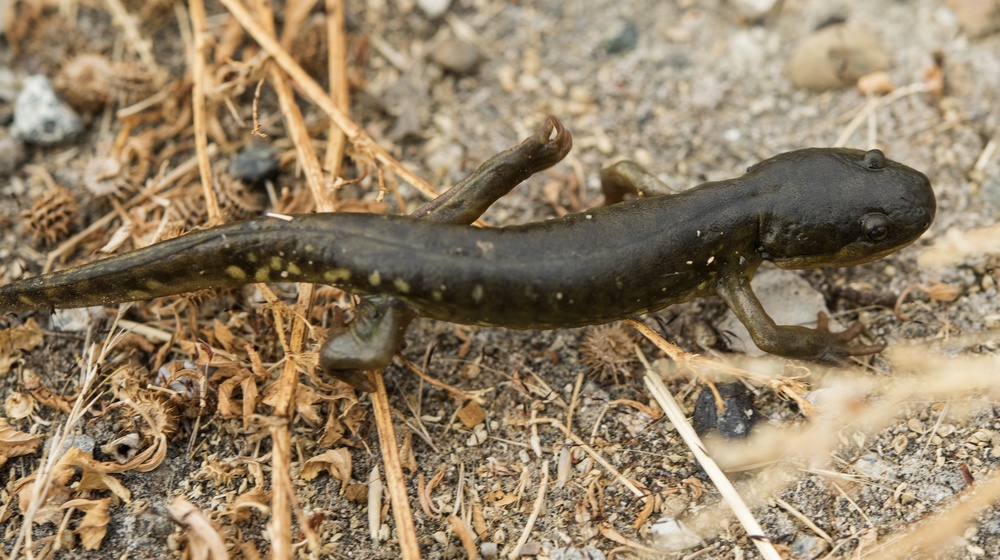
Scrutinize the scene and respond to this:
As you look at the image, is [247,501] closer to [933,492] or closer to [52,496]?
[52,496]

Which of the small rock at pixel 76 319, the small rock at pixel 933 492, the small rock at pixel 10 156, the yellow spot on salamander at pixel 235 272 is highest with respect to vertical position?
the small rock at pixel 10 156

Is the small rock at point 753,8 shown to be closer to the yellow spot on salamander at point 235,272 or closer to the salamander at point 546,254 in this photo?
the salamander at point 546,254

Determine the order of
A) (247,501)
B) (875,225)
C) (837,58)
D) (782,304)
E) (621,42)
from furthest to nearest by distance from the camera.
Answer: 1. (621,42)
2. (837,58)
3. (782,304)
4. (875,225)
5. (247,501)

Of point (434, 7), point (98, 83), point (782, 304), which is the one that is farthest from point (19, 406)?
point (782, 304)

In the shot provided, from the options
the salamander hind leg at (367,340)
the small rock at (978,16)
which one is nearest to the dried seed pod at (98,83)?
the salamander hind leg at (367,340)

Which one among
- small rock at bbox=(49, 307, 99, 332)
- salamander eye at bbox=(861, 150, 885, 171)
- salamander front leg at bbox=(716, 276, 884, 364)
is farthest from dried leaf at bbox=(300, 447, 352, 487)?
salamander eye at bbox=(861, 150, 885, 171)
